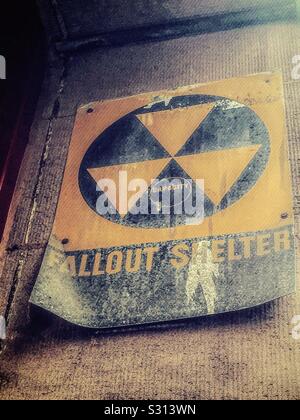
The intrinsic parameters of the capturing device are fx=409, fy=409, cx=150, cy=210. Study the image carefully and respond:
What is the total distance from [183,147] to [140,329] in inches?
39.9

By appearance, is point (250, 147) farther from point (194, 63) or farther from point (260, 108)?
point (194, 63)

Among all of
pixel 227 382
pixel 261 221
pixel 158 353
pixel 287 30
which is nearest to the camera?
pixel 227 382

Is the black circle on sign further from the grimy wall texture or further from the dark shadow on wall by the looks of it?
the dark shadow on wall

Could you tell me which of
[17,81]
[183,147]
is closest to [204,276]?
[183,147]

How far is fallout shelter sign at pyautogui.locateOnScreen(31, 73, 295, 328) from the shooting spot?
1.85 metres

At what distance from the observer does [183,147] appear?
2.28 meters

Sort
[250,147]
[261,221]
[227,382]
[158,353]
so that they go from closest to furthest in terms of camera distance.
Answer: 1. [227,382]
2. [158,353]
3. [261,221]
4. [250,147]

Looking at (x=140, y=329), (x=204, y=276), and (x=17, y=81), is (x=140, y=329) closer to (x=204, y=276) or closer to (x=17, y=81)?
(x=204, y=276)

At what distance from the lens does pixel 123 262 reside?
2002 mm

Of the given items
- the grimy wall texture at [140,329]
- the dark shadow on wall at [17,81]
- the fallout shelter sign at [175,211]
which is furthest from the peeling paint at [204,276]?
the dark shadow on wall at [17,81]

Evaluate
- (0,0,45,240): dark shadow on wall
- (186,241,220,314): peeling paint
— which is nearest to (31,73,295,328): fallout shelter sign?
(186,241,220,314): peeling paint

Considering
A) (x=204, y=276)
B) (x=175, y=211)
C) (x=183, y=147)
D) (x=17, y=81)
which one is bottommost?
(x=204, y=276)
